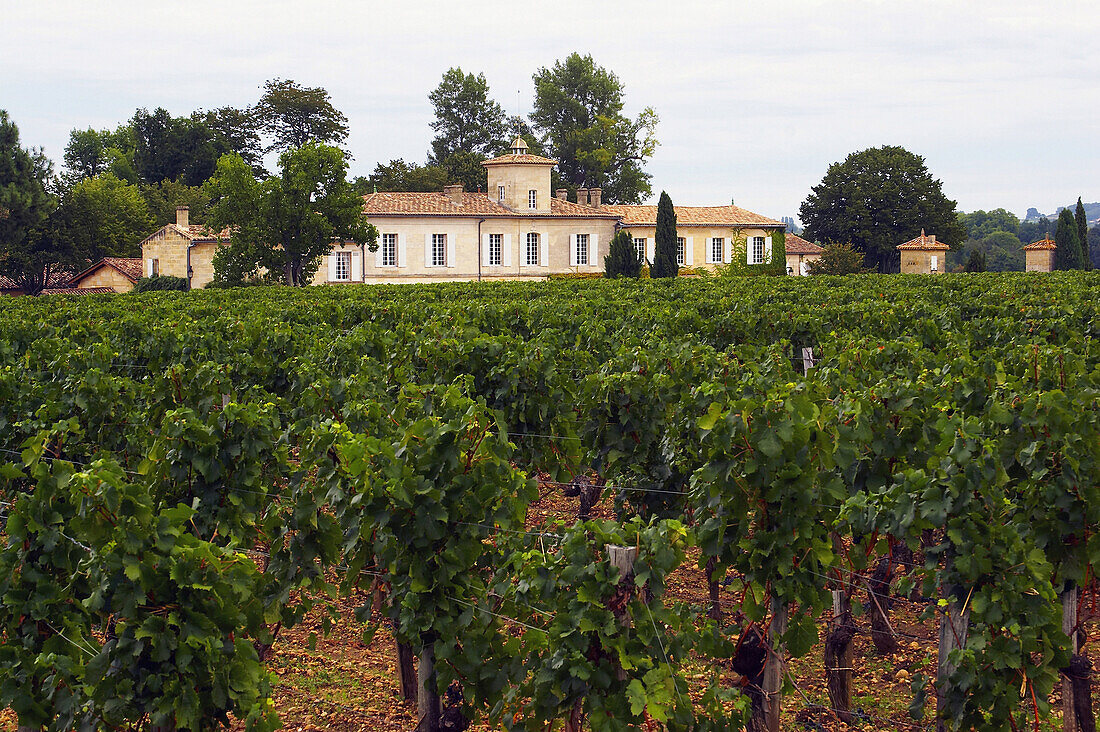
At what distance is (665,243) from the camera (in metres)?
48.3

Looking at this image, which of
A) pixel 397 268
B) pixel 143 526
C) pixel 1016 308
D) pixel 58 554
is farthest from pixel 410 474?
pixel 397 268

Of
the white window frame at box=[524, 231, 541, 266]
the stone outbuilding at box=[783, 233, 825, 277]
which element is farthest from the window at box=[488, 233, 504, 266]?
the stone outbuilding at box=[783, 233, 825, 277]

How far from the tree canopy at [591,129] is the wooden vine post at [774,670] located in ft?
208

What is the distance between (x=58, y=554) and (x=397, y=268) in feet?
151

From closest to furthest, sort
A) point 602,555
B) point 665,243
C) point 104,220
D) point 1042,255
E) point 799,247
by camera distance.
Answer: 1. point 602,555
2. point 665,243
3. point 104,220
4. point 1042,255
5. point 799,247

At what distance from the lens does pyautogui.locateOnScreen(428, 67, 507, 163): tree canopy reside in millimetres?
72688

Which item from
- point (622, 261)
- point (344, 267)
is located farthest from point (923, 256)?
point (344, 267)

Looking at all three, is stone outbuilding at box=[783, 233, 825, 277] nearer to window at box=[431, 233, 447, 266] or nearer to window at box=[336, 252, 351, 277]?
window at box=[431, 233, 447, 266]

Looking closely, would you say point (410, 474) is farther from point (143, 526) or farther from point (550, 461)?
point (550, 461)

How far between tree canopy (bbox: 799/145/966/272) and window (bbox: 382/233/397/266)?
29248 mm

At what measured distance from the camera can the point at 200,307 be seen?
55.4 feet

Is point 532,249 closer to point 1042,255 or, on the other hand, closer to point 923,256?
point 923,256

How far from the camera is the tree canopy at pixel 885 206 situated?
6312 centimetres

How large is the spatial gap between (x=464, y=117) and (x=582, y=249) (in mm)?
24398
